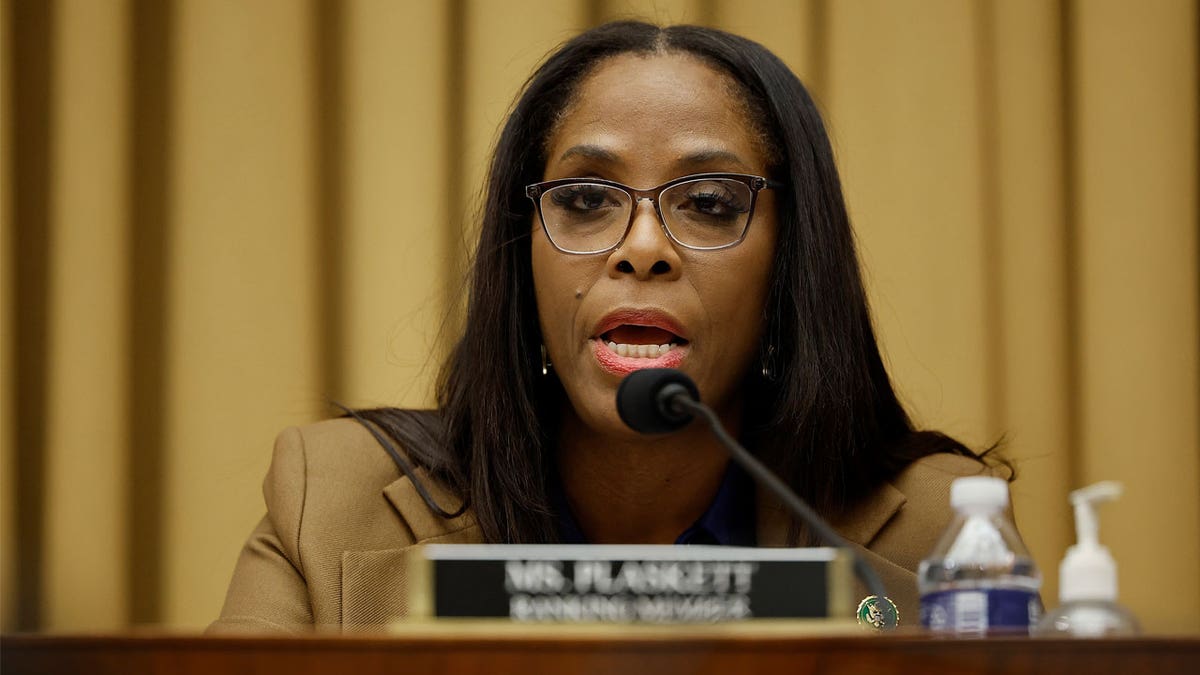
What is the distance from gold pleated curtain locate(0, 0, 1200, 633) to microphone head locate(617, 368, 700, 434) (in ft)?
3.60

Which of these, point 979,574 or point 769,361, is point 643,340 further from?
point 979,574

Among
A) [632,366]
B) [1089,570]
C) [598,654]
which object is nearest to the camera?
[598,654]

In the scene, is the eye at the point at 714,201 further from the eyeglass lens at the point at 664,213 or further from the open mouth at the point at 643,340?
the open mouth at the point at 643,340

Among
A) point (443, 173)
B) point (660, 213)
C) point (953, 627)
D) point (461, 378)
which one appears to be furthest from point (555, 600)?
point (443, 173)

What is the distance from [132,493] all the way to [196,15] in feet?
2.47

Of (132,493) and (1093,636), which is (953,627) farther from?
(132,493)

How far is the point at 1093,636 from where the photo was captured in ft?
2.23

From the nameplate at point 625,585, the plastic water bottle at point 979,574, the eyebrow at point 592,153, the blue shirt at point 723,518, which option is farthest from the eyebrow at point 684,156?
the nameplate at point 625,585

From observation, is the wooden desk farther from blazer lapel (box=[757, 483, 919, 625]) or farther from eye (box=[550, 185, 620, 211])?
eye (box=[550, 185, 620, 211])

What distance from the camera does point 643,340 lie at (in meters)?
1.45

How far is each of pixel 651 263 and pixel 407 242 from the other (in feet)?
2.67

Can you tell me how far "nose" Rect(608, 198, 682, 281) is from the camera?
1.42 metres

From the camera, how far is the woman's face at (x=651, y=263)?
4.69ft

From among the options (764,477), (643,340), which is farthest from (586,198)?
(764,477)
